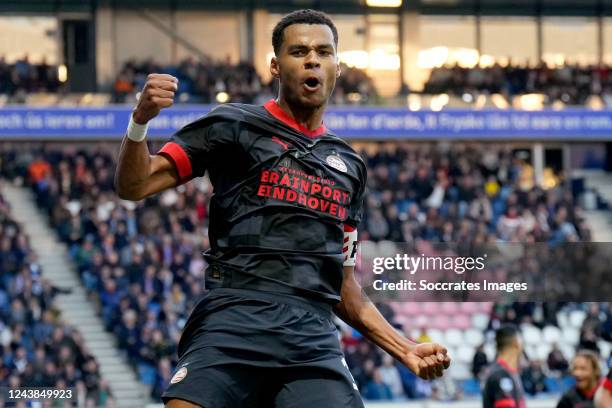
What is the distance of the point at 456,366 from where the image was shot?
1822 centimetres

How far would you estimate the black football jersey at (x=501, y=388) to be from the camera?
30.1 ft

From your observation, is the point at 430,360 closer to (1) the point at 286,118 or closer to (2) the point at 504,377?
(1) the point at 286,118

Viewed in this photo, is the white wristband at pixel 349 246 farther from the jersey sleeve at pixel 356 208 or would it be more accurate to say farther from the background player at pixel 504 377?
the background player at pixel 504 377

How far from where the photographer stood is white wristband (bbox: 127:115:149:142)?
403 centimetres

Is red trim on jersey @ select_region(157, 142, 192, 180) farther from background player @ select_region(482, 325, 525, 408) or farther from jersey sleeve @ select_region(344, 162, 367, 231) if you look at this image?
background player @ select_region(482, 325, 525, 408)

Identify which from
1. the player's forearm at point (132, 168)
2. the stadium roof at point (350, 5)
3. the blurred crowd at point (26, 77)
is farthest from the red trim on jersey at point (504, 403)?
the stadium roof at point (350, 5)

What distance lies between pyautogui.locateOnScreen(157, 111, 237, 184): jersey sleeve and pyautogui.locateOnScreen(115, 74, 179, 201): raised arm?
0.11ft

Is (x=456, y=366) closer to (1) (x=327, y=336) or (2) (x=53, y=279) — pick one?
(2) (x=53, y=279)

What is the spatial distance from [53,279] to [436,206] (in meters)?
7.02

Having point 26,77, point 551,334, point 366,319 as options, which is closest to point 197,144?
point 366,319

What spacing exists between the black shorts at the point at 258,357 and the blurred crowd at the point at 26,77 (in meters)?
22.9

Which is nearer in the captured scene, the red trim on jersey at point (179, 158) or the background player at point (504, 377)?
the red trim on jersey at point (179, 158)

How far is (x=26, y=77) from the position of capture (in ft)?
88.7

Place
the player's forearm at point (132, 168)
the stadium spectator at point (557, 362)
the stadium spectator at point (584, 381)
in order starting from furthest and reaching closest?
the stadium spectator at point (557, 362), the stadium spectator at point (584, 381), the player's forearm at point (132, 168)
